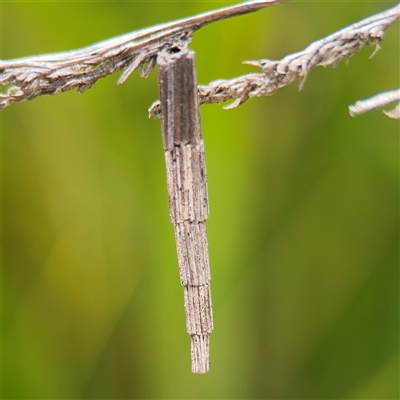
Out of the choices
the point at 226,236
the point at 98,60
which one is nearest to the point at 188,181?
the point at 98,60

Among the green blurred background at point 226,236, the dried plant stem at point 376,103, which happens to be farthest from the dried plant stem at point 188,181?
the green blurred background at point 226,236

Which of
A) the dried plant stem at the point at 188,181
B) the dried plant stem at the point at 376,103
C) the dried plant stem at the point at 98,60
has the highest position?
the dried plant stem at the point at 98,60

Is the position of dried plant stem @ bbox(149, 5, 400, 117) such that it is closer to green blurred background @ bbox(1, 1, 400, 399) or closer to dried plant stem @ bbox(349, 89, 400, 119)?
dried plant stem @ bbox(349, 89, 400, 119)

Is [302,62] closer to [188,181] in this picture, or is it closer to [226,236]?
[188,181]

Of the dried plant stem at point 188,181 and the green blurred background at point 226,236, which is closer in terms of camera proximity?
the dried plant stem at point 188,181

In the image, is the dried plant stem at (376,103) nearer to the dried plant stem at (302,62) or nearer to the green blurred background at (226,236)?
the dried plant stem at (302,62)

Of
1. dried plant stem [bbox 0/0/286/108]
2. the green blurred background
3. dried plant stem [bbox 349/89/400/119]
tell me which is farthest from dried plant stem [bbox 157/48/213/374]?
the green blurred background
